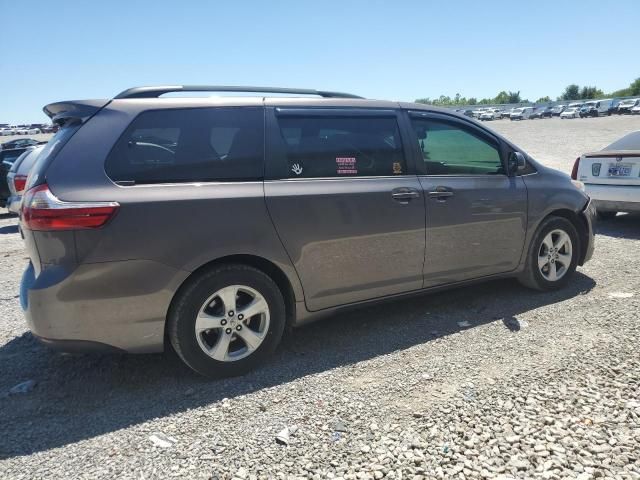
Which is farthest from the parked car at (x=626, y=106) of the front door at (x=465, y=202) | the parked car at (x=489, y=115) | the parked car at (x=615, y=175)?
the front door at (x=465, y=202)

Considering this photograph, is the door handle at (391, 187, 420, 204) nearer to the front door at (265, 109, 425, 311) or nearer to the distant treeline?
the front door at (265, 109, 425, 311)

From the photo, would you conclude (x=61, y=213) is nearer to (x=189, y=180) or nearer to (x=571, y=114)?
(x=189, y=180)

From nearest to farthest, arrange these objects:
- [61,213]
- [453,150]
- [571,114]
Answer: [61,213]
[453,150]
[571,114]

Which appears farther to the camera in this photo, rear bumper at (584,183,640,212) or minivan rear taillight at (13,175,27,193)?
rear bumper at (584,183,640,212)

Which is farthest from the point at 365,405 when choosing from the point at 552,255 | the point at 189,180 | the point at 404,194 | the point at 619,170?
the point at 619,170

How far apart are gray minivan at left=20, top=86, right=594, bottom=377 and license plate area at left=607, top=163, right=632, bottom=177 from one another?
3.83 meters

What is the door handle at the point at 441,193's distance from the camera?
394cm

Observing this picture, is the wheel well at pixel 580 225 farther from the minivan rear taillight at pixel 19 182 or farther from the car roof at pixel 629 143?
the minivan rear taillight at pixel 19 182

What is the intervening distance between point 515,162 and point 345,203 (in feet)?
6.21

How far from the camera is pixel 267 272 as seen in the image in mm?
3412

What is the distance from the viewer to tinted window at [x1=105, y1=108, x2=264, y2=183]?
2.99 meters

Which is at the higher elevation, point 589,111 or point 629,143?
point 589,111

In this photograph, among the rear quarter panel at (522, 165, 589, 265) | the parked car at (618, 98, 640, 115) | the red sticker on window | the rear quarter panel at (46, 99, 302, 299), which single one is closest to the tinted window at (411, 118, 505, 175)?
the rear quarter panel at (522, 165, 589, 265)

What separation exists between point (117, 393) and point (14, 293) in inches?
113
